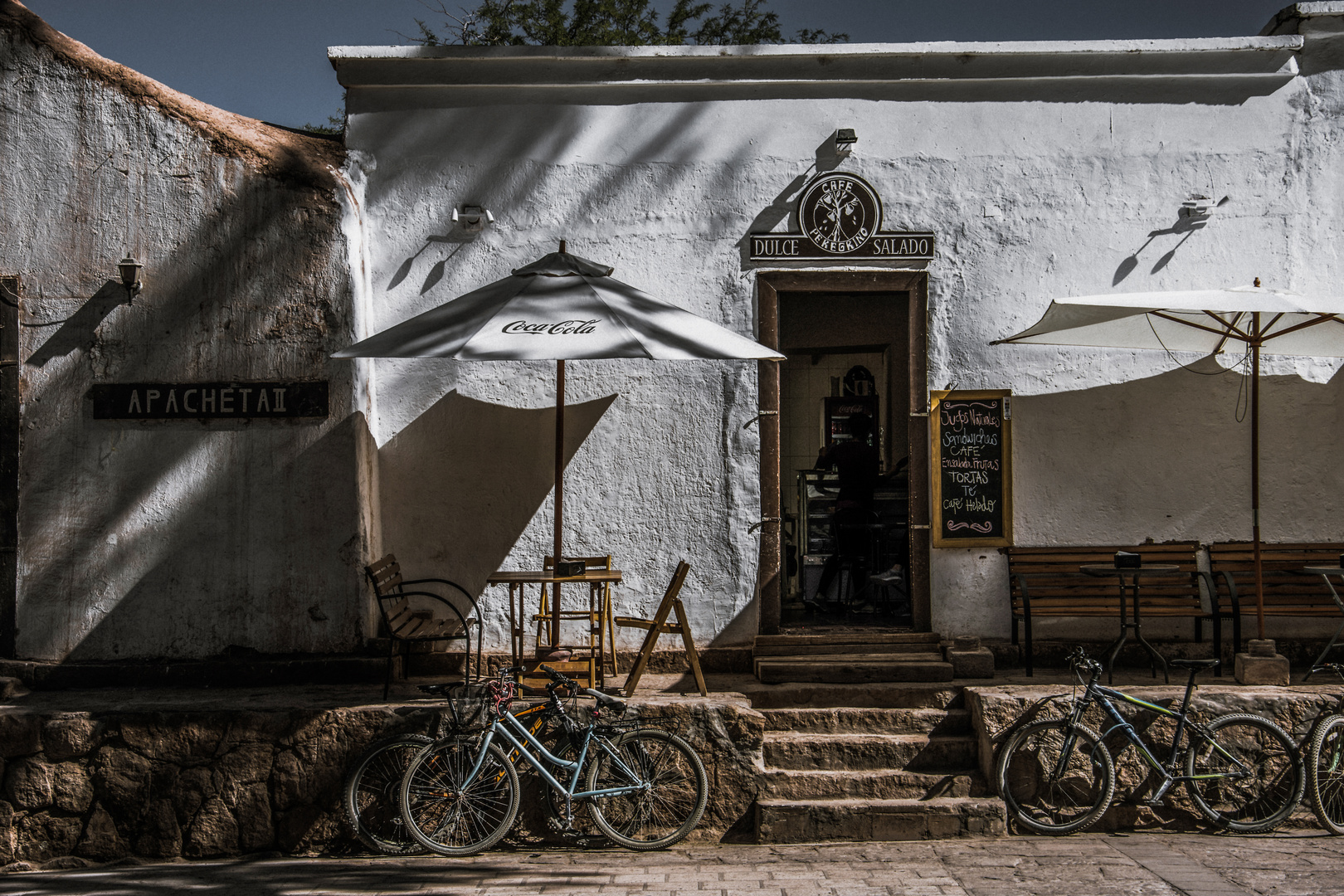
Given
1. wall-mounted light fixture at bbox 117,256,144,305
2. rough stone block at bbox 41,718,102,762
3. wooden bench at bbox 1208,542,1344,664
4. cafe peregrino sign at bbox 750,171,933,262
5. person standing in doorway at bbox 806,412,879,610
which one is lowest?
rough stone block at bbox 41,718,102,762

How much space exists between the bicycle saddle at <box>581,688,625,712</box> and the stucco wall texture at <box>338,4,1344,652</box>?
1559 millimetres

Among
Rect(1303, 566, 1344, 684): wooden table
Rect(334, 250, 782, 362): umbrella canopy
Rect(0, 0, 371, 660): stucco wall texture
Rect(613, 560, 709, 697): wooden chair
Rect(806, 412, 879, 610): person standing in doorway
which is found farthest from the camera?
Rect(806, 412, 879, 610): person standing in doorway

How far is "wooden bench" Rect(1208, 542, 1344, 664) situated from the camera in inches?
252

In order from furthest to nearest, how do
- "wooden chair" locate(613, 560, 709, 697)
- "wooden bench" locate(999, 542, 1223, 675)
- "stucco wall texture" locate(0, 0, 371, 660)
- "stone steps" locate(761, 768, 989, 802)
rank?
"wooden bench" locate(999, 542, 1223, 675)
"stucco wall texture" locate(0, 0, 371, 660)
"wooden chair" locate(613, 560, 709, 697)
"stone steps" locate(761, 768, 989, 802)

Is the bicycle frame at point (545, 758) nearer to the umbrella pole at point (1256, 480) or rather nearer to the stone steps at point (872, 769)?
the stone steps at point (872, 769)

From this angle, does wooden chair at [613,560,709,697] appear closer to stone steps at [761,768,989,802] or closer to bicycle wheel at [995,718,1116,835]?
stone steps at [761,768,989,802]

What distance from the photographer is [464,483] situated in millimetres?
6660

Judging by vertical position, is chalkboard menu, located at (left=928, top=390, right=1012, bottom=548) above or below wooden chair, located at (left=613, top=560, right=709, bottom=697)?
above

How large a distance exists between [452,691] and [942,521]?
342 cm

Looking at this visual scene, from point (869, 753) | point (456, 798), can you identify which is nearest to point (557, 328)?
point (456, 798)

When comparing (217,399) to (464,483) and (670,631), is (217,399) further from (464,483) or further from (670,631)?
(670,631)

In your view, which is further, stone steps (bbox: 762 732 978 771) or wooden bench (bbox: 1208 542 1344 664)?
wooden bench (bbox: 1208 542 1344 664)

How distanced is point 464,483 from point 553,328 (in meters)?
1.88

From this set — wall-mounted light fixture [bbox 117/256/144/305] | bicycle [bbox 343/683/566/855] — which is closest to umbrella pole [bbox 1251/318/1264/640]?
bicycle [bbox 343/683/566/855]
